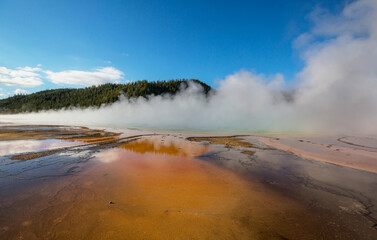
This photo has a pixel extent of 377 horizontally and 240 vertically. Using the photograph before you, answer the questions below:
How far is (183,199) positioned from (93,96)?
97397mm

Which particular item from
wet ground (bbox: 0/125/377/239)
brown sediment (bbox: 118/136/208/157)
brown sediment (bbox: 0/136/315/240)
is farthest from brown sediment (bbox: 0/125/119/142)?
brown sediment (bbox: 0/136/315/240)

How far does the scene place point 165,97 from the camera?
76688 mm

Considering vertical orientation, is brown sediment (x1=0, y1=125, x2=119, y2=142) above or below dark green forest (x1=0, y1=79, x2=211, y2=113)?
below

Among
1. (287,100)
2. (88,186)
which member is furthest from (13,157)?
(287,100)

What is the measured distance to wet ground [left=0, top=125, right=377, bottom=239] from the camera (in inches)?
125

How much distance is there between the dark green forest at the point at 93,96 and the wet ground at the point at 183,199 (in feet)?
229

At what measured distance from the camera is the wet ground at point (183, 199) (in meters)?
3.18

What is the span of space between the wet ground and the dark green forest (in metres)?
69.7

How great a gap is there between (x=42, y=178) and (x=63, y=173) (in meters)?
0.58

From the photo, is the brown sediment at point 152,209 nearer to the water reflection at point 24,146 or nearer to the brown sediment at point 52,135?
the water reflection at point 24,146

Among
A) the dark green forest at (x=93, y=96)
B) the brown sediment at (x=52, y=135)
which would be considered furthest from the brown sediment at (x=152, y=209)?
A: the dark green forest at (x=93, y=96)

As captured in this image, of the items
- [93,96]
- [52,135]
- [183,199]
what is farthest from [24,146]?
[93,96]

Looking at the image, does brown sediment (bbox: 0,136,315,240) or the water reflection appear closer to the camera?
brown sediment (bbox: 0,136,315,240)

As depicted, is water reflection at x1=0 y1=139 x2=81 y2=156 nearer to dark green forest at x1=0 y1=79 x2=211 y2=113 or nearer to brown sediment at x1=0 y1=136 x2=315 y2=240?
brown sediment at x1=0 y1=136 x2=315 y2=240
